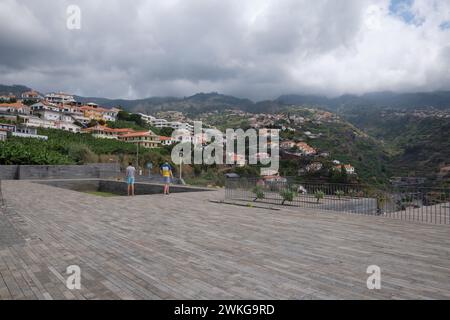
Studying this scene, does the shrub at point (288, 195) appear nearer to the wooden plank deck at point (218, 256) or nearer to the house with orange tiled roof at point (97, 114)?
the wooden plank deck at point (218, 256)

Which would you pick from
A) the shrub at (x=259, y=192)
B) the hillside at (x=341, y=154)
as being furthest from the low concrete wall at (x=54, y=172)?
the shrub at (x=259, y=192)

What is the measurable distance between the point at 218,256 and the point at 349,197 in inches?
359

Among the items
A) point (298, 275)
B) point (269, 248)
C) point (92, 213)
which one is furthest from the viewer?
point (92, 213)

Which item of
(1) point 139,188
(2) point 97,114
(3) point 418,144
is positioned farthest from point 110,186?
(2) point 97,114

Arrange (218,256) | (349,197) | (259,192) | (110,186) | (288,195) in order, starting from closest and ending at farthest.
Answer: (218,256) < (288,195) < (349,197) < (259,192) < (110,186)

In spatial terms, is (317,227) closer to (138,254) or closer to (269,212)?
(269,212)

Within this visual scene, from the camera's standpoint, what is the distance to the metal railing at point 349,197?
10.9 metres

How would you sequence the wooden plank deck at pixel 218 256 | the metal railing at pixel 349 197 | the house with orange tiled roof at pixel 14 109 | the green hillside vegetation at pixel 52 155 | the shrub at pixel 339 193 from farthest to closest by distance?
the house with orange tiled roof at pixel 14 109 → the green hillside vegetation at pixel 52 155 → the shrub at pixel 339 193 → the metal railing at pixel 349 197 → the wooden plank deck at pixel 218 256

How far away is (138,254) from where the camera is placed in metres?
5.39

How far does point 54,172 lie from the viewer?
25.6 metres

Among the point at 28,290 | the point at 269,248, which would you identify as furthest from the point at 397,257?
the point at 28,290

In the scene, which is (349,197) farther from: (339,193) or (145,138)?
(145,138)

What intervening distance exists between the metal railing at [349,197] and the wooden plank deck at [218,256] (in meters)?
2.17
